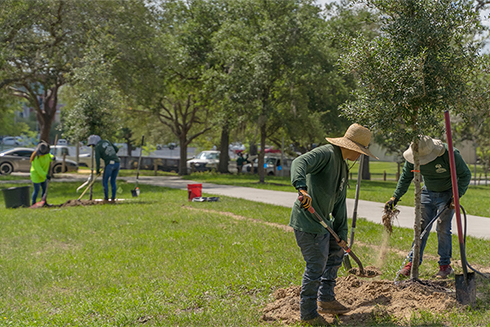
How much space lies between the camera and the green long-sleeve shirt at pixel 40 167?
12500 mm

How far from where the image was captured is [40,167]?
1252 centimetres

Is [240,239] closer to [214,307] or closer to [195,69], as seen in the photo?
[214,307]

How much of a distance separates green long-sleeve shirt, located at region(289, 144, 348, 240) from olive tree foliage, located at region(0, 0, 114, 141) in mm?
17691

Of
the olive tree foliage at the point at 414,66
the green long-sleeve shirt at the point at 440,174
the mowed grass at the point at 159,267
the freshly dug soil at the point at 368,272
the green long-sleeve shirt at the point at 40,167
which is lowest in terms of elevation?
the mowed grass at the point at 159,267

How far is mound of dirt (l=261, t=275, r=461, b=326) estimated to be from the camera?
175 inches

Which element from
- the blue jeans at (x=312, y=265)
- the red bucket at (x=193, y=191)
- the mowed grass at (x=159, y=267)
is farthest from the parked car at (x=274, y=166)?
the blue jeans at (x=312, y=265)

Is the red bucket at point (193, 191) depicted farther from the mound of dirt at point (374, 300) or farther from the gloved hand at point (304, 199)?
the gloved hand at point (304, 199)

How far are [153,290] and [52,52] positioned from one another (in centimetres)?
1858

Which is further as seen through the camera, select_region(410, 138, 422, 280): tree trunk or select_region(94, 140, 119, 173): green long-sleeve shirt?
select_region(94, 140, 119, 173): green long-sleeve shirt

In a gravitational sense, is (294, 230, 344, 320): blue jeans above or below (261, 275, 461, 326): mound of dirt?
above

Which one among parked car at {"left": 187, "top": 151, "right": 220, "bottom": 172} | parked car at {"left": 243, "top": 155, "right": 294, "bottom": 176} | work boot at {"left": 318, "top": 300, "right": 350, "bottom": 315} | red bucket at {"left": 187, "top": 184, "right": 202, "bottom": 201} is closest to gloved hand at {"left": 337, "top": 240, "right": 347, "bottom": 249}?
work boot at {"left": 318, "top": 300, "right": 350, "bottom": 315}

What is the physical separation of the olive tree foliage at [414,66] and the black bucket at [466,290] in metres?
0.56

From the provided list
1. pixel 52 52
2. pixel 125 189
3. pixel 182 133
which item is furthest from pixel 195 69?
pixel 125 189

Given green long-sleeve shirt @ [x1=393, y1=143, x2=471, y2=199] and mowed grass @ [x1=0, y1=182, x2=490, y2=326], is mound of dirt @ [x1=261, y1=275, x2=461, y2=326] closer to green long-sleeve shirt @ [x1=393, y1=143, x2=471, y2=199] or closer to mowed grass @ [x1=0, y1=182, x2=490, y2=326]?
mowed grass @ [x1=0, y1=182, x2=490, y2=326]
